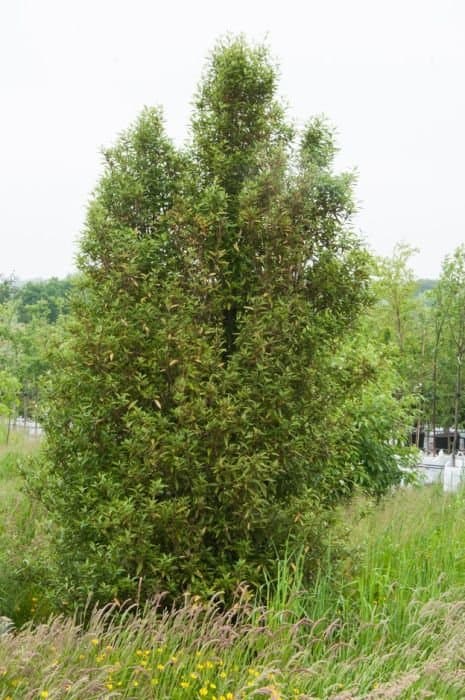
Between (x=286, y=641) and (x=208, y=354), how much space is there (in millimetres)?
1785

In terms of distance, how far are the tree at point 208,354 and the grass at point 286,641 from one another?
393mm

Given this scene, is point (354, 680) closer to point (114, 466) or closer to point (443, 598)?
point (443, 598)

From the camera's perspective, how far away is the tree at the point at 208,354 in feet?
15.8

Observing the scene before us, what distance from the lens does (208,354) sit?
4.93 metres

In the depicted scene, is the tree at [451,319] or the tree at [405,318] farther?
the tree at [405,318]

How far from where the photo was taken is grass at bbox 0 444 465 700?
3.58 m

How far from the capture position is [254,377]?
16.2 ft

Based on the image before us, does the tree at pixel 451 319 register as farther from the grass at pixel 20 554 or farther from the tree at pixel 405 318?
the grass at pixel 20 554

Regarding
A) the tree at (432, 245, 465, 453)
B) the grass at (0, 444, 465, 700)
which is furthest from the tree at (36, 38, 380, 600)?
the tree at (432, 245, 465, 453)

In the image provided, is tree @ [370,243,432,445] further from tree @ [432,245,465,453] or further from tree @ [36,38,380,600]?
tree @ [36,38,380,600]

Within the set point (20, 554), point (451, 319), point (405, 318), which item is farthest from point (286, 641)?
point (405, 318)

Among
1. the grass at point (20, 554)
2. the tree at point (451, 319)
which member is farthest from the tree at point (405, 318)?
the grass at point (20, 554)

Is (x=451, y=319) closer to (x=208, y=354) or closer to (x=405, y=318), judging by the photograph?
(x=405, y=318)

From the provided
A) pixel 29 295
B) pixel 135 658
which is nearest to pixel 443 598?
pixel 135 658
